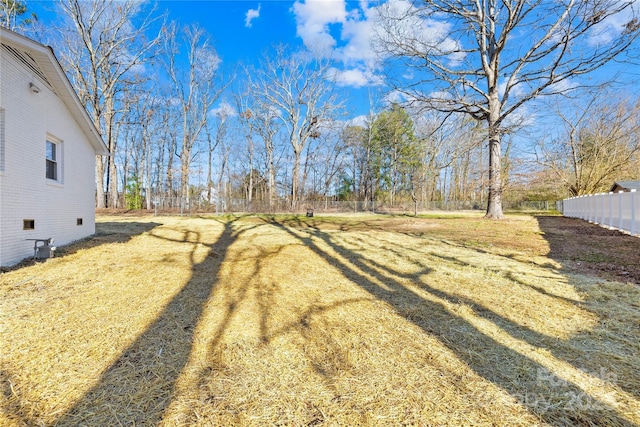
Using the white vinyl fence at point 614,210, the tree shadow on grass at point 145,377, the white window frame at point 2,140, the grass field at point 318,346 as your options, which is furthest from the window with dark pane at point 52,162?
the white vinyl fence at point 614,210

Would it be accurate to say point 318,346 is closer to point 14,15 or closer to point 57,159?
point 57,159

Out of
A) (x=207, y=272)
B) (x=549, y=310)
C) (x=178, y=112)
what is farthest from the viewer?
(x=178, y=112)

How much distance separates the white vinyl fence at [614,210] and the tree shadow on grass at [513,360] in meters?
8.65

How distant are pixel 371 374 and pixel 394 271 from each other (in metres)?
3.05

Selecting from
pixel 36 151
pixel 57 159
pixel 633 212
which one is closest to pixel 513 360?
pixel 36 151

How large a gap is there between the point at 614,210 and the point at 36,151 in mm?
17101

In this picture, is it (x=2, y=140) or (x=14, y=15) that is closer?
(x=2, y=140)

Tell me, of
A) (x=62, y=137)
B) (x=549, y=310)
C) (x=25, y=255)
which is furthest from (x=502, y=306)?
(x=62, y=137)

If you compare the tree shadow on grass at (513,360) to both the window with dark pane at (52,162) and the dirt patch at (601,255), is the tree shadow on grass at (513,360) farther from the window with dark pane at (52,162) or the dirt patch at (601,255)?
the window with dark pane at (52,162)

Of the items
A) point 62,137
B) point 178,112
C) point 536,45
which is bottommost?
point 62,137

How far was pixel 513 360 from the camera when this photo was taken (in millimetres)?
2207

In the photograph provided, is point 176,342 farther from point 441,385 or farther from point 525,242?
point 525,242

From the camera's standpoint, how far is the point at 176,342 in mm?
2484

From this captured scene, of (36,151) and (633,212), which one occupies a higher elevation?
(36,151)
